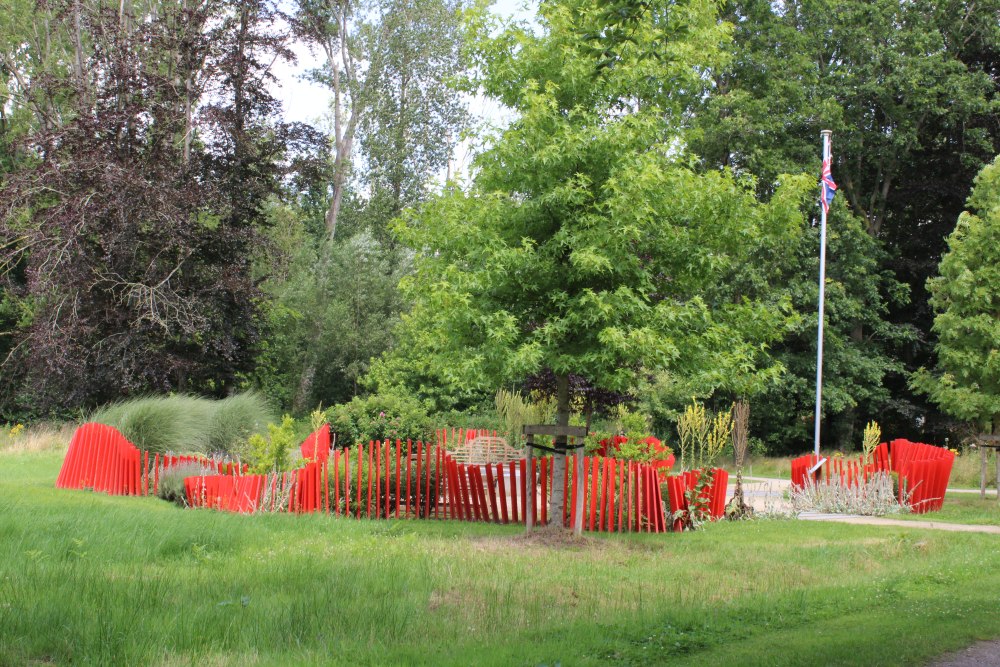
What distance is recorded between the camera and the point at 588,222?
1117cm

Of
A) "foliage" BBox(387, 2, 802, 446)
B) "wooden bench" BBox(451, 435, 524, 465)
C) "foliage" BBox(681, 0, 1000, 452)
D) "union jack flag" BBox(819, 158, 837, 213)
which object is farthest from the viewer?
"foliage" BBox(681, 0, 1000, 452)

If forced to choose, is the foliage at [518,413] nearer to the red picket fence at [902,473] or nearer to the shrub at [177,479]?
the red picket fence at [902,473]

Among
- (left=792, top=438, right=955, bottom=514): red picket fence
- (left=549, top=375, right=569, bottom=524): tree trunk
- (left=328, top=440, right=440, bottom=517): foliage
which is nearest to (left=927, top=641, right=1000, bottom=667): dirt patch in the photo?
(left=549, top=375, right=569, bottom=524): tree trunk

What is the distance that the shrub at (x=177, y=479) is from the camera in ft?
44.6

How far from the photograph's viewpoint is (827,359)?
31172mm

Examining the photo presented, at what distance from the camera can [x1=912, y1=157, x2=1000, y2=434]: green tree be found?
20188 millimetres

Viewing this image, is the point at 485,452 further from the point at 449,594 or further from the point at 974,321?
the point at 449,594

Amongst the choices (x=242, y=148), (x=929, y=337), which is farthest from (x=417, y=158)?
(x=929, y=337)

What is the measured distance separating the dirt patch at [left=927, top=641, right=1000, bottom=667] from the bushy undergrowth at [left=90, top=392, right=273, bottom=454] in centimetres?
1402

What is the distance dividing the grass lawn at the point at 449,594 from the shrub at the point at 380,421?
8.48 m

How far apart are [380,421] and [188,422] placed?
4784mm

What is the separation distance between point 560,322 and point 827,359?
22516mm

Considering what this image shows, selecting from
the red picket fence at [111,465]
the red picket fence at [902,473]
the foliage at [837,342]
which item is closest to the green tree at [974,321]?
the red picket fence at [902,473]

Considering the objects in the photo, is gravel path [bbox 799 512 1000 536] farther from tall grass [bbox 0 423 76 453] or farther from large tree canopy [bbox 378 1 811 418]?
tall grass [bbox 0 423 76 453]
